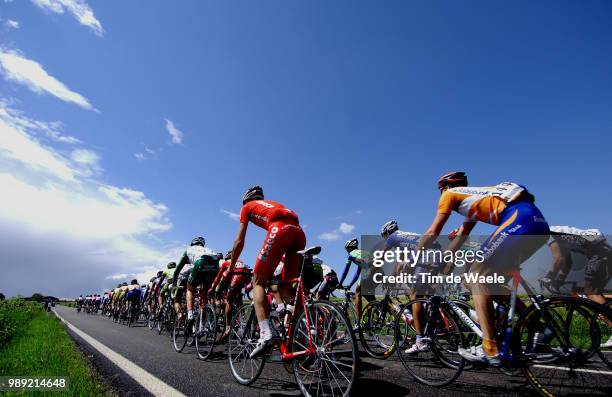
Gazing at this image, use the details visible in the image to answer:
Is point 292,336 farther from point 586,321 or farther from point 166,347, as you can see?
point 166,347

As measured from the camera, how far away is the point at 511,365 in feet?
9.89

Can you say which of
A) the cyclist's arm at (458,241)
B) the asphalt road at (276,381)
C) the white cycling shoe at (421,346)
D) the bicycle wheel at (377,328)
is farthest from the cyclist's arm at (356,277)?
the cyclist's arm at (458,241)

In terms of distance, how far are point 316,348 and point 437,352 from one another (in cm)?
178

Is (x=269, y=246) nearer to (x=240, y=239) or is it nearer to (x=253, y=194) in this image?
(x=240, y=239)

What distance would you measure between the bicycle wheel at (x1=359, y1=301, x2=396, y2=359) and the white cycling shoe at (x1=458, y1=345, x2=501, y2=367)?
2.78 m

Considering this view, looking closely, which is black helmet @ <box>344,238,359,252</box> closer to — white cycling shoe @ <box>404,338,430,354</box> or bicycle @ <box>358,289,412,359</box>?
bicycle @ <box>358,289,412,359</box>

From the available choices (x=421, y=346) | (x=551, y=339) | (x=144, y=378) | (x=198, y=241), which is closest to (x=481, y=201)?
(x=551, y=339)

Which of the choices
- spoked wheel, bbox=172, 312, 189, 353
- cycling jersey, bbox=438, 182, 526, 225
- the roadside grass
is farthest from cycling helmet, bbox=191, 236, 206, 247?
cycling jersey, bbox=438, 182, 526, 225

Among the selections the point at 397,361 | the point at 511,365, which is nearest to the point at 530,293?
the point at 511,365

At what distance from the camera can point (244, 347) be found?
4199 mm

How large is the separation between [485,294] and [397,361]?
2.71 meters

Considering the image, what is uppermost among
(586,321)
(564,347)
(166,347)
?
(586,321)

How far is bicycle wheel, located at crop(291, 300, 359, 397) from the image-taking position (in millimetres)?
2881

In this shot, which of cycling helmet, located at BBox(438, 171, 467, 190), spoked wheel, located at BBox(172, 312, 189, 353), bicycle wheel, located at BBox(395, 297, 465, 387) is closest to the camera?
bicycle wheel, located at BBox(395, 297, 465, 387)
